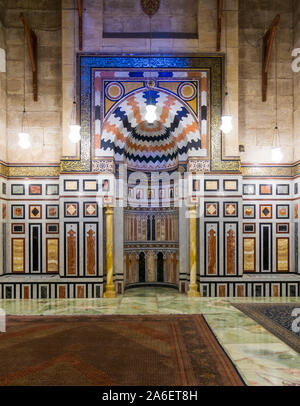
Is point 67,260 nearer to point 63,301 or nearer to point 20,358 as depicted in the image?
point 63,301

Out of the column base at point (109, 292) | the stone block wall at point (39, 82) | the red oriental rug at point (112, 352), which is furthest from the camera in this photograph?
the stone block wall at point (39, 82)

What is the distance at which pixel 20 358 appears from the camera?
3465 millimetres

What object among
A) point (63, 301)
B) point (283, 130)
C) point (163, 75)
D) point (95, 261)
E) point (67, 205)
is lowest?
point (63, 301)

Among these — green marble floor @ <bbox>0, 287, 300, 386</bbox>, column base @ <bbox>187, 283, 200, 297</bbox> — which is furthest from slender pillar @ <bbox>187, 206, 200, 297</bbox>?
green marble floor @ <bbox>0, 287, 300, 386</bbox>

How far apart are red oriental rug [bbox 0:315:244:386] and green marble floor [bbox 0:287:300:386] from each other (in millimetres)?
201

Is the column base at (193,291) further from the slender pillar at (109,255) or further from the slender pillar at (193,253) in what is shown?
the slender pillar at (109,255)

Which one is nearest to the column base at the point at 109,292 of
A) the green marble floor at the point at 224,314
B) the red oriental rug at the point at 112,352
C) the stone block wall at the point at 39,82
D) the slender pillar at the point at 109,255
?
the slender pillar at the point at 109,255

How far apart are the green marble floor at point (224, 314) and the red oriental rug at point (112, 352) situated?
0.66 feet

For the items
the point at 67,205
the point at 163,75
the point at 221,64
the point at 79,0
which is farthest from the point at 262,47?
the point at 67,205

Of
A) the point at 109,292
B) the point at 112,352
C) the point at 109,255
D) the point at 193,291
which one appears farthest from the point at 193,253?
the point at 112,352

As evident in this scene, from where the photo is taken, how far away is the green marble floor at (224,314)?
3.15 meters

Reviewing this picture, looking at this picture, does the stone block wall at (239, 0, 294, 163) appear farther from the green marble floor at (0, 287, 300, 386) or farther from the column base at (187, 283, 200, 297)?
the green marble floor at (0, 287, 300, 386)

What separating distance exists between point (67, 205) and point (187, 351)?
3.93 meters

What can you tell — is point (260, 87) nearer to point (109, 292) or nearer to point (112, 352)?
point (109, 292)
